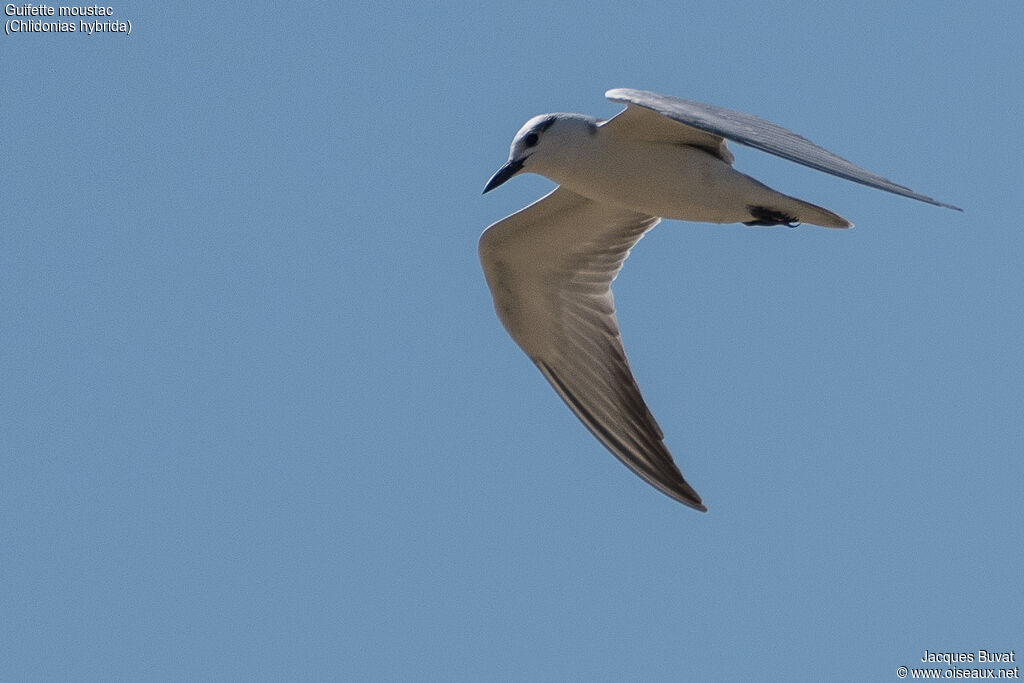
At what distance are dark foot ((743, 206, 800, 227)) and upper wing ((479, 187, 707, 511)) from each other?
1.44 m

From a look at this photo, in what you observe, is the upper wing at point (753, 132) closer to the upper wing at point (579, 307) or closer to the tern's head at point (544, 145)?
the tern's head at point (544, 145)

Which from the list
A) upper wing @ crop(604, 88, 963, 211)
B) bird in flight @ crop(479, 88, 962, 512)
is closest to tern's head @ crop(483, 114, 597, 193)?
bird in flight @ crop(479, 88, 962, 512)

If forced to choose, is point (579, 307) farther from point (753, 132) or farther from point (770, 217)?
point (753, 132)

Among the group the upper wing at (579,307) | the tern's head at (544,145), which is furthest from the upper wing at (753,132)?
the upper wing at (579,307)

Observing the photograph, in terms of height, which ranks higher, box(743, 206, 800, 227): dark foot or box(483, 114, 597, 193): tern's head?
box(483, 114, 597, 193): tern's head

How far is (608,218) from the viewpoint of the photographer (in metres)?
10.7

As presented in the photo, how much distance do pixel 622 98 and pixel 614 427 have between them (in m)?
3.33

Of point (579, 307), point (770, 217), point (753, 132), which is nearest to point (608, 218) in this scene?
point (579, 307)

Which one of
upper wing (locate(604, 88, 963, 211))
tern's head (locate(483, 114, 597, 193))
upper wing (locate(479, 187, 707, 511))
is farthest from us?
upper wing (locate(479, 187, 707, 511))

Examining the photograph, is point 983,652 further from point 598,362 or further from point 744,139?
point 744,139

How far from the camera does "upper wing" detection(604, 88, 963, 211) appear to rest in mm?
7652

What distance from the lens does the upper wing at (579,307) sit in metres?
10.6

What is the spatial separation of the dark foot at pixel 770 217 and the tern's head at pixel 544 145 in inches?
47.0

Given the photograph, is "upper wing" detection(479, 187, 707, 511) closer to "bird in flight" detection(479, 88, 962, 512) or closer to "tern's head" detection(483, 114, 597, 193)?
"bird in flight" detection(479, 88, 962, 512)
